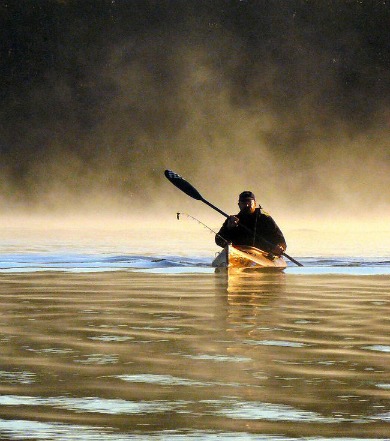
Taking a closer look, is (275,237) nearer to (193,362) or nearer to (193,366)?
(193,362)

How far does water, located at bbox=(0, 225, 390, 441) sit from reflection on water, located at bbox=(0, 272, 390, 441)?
0.4 inches

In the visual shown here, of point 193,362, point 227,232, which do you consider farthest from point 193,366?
point 227,232

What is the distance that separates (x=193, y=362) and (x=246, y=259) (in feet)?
51.5

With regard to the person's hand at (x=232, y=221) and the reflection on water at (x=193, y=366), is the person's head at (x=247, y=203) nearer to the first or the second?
the person's hand at (x=232, y=221)

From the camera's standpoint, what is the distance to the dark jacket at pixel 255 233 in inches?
1156

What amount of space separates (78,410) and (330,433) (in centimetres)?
158

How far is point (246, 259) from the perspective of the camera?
2842 centimetres

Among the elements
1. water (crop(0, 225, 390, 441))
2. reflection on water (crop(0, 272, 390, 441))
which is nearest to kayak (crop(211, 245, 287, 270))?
water (crop(0, 225, 390, 441))

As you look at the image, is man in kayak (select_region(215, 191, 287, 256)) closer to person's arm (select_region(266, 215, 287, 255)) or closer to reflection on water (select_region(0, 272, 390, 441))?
person's arm (select_region(266, 215, 287, 255))

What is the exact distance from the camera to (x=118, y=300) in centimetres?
1947

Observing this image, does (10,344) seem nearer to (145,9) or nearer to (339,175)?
(339,175)

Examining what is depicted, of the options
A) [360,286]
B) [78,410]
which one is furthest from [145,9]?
[78,410]

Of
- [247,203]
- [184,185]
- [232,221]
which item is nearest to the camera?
[232,221]

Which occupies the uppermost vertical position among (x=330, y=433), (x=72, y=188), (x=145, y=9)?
(x=145, y=9)
